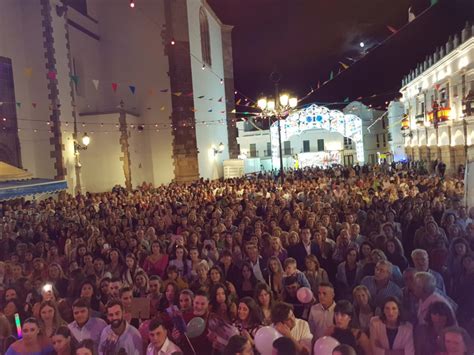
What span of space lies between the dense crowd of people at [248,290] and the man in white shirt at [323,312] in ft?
0.04

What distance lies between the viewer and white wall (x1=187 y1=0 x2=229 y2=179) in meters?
27.8

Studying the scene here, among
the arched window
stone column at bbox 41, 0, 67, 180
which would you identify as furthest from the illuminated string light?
the arched window

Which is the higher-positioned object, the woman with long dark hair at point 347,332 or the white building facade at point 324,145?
the white building facade at point 324,145

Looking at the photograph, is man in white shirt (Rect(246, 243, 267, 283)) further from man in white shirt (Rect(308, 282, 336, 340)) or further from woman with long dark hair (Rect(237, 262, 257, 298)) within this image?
man in white shirt (Rect(308, 282, 336, 340))

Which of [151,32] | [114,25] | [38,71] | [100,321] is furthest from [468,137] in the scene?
[100,321]

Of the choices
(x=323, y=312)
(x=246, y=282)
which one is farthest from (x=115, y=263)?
(x=323, y=312)

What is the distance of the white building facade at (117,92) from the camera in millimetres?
20375

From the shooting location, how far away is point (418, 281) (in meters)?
4.69

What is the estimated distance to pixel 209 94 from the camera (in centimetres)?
3123

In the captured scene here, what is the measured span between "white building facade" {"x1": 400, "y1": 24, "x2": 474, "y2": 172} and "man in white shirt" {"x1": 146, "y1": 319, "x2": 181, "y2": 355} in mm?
21821

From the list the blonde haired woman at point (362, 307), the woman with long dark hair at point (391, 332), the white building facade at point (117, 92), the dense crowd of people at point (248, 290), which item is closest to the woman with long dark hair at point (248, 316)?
the dense crowd of people at point (248, 290)

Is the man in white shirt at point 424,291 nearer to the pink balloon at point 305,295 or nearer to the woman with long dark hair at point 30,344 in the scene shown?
the pink balloon at point 305,295

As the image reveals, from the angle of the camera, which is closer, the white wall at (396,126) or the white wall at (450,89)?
the white wall at (450,89)

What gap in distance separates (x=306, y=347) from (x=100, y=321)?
2102 mm
